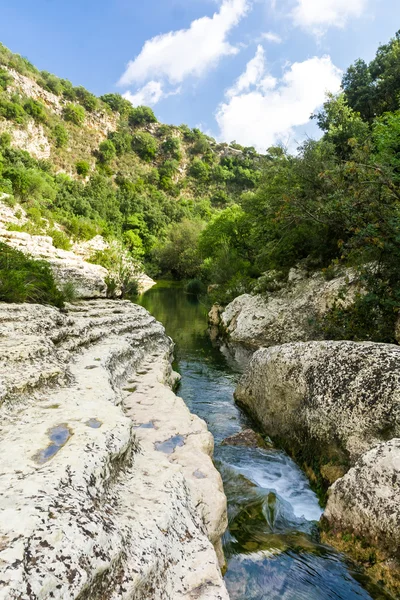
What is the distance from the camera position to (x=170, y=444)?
430 centimetres

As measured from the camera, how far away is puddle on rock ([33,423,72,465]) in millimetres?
2670

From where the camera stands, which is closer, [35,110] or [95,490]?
[95,490]

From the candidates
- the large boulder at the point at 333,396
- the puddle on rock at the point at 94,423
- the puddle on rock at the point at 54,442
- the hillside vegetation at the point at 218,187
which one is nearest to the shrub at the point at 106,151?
the hillside vegetation at the point at 218,187

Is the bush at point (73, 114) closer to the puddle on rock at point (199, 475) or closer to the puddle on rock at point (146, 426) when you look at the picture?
the puddle on rock at point (146, 426)

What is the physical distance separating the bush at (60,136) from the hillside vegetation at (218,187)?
10.3 inches

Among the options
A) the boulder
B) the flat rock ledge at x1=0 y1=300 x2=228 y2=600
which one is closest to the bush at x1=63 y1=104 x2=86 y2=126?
the flat rock ledge at x1=0 y1=300 x2=228 y2=600

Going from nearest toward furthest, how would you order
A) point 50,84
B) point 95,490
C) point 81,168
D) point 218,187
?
point 95,490
point 81,168
point 50,84
point 218,187

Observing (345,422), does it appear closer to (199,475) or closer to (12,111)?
(199,475)

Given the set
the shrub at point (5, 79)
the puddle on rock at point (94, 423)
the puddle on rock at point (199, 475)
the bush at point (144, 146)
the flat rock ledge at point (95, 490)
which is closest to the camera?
the flat rock ledge at point (95, 490)

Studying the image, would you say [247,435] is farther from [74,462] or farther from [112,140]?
[112,140]

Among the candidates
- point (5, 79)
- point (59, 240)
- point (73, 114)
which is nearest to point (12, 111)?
point (5, 79)

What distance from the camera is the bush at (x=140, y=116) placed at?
97312 millimetres

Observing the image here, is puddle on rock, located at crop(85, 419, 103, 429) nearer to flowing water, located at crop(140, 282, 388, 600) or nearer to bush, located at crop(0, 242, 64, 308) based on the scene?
flowing water, located at crop(140, 282, 388, 600)

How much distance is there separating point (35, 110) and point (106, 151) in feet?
54.7
